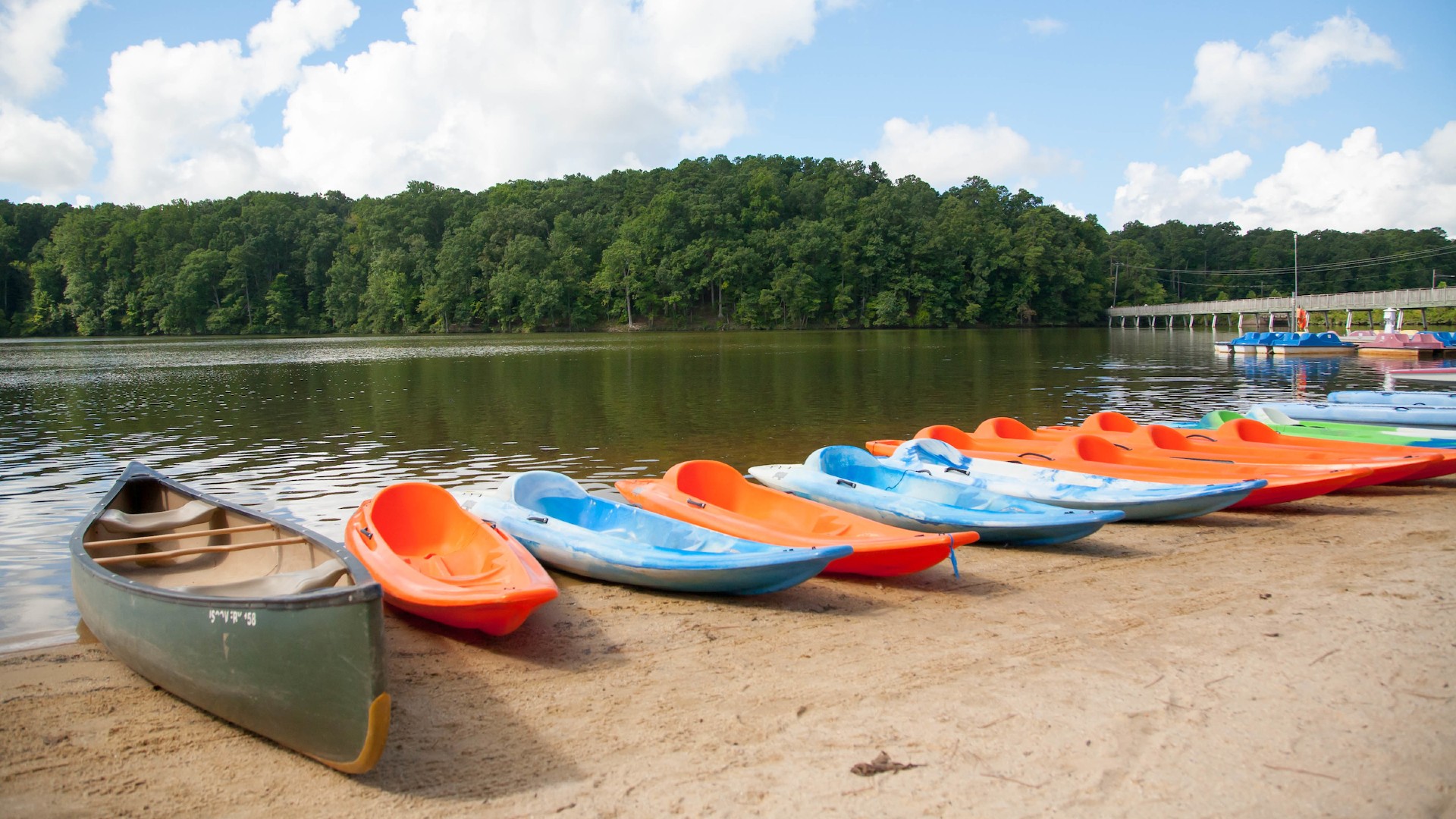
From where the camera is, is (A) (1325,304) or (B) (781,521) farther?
(A) (1325,304)

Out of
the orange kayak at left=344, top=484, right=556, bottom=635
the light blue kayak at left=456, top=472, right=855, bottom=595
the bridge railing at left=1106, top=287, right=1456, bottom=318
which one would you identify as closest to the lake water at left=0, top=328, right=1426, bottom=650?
the orange kayak at left=344, top=484, right=556, bottom=635

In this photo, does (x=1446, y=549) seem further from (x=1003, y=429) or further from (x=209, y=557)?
(x=209, y=557)

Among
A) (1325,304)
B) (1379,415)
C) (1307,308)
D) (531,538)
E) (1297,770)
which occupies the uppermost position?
(1325,304)

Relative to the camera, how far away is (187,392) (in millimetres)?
24312

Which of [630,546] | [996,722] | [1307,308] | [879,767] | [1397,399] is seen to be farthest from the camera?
[1307,308]

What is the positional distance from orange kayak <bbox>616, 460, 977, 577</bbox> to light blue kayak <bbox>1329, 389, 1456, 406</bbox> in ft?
38.7

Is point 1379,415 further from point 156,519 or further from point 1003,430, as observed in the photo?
point 156,519

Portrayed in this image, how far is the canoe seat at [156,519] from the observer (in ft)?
21.6

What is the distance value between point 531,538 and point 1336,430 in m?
10.7

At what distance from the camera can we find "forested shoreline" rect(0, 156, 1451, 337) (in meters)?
85.5

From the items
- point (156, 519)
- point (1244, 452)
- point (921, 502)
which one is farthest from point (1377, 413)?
point (156, 519)

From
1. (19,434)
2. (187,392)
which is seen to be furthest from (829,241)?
(19,434)

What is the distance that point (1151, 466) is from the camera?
9.13m

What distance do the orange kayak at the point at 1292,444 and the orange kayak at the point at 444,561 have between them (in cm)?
777
